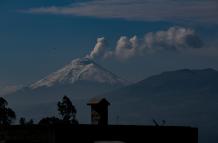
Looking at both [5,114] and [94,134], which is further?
[5,114]

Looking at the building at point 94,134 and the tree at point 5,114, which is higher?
the building at point 94,134

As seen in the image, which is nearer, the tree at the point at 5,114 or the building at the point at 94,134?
the building at the point at 94,134

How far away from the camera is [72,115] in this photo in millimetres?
160125

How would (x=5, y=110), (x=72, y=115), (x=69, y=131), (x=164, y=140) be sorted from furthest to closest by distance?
1. (x=72, y=115)
2. (x=5, y=110)
3. (x=164, y=140)
4. (x=69, y=131)

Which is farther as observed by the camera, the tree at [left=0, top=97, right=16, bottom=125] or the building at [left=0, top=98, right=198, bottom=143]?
the tree at [left=0, top=97, right=16, bottom=125]

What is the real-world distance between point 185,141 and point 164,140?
1.83 m

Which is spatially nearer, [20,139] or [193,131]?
[20,139]

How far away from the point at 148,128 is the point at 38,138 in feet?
26.1

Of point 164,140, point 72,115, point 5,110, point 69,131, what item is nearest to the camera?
point 69,131

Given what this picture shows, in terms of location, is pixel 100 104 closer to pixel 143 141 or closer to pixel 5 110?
pixel 143 141

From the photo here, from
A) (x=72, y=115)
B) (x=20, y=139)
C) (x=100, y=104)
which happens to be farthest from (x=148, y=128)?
(x=72, y=115)

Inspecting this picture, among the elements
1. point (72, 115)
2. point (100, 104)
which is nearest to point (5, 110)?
point (72, 115)

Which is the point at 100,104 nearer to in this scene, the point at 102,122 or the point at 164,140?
the point at 102,122

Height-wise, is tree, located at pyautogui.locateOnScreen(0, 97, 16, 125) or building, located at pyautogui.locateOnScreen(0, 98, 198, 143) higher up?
building, located at pyautogui.locateOnScreen(0, 98, 198, 143)
